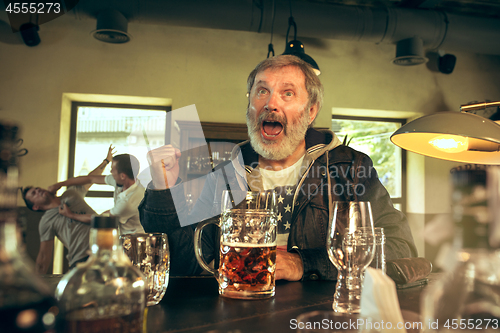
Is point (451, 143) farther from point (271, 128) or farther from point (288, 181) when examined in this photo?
point (271, 128)

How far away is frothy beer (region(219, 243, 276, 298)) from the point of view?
0.75 m

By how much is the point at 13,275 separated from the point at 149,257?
0.44 m

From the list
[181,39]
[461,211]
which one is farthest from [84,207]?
[461,211]

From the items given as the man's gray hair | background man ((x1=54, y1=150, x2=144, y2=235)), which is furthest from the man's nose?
background man ((x1=54, y1=150, x2=144, y2=235))

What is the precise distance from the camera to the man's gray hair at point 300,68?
187 cm

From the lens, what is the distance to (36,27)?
3.57 metres

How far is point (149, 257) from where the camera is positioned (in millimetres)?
727

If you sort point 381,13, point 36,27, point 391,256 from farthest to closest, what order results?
point 36,27 < point 381,13 < point 391,256

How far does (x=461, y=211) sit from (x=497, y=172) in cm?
4

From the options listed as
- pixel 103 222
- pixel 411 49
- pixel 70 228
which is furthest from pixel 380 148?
pixel 103 222

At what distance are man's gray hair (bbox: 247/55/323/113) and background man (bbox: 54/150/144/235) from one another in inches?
63.9

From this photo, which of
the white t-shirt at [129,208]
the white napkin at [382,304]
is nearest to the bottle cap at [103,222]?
the white napkin at [382,304]

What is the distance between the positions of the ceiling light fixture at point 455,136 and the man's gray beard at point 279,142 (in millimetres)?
740

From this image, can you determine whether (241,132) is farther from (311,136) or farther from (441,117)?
(441,117)
